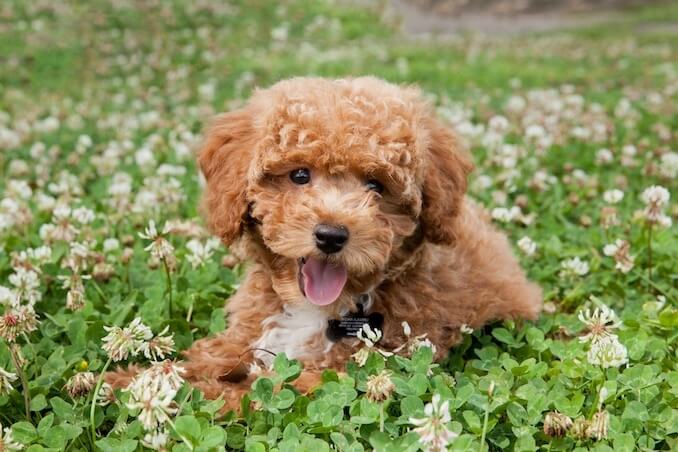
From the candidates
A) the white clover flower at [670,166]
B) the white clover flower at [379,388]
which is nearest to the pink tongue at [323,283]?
the white clover flower at [379,388]

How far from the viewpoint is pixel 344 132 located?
363 cm

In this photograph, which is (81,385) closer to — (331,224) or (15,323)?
(15,323)

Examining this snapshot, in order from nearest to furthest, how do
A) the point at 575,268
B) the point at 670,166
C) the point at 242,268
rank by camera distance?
the point at 575,268 < the point at 242,268 < the point at 670,166

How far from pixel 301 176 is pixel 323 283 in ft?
1.59

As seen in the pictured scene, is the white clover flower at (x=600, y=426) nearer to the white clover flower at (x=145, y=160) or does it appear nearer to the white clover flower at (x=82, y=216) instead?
the white clover flower at (x=82, y=216)

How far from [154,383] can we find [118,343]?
41cm

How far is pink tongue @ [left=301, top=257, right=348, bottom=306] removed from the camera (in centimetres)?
372

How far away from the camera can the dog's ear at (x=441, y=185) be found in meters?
3.93

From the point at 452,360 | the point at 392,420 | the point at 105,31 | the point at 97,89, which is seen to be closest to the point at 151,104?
the point at 97,89

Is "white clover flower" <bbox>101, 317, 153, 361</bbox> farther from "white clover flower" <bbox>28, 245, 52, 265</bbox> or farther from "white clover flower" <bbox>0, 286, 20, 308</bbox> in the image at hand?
"white clover flower" <bbox>28, 245, 52, 265</bbox>

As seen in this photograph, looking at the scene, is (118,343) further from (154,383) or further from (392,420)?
(392,420)

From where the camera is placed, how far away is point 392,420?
323cm

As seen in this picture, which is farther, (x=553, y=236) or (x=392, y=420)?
(x=553, y=236)

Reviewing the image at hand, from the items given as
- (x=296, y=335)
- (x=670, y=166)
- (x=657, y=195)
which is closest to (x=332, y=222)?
(x=296, y=335)
